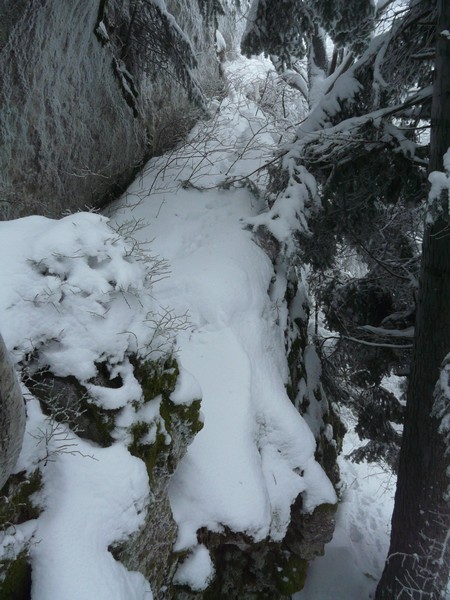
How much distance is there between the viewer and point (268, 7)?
16.0ft

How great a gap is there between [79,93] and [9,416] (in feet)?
15.7

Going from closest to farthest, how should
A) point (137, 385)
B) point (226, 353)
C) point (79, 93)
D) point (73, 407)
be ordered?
point (73, 407) < point (137, 385) < point (226, 353) < point (79, 93)

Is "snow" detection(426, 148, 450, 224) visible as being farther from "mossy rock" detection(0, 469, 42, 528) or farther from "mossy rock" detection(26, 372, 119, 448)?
"mossy rock" detection(0, 469, 42, 528)

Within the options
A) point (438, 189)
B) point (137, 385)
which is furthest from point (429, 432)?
point (137, 385)

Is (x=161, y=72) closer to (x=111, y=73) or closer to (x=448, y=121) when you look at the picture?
(x=111, y=73)

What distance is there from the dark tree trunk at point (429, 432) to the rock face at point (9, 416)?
3549 millimetres

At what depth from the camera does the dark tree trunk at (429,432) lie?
3945 mm

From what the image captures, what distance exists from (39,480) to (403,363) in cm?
478

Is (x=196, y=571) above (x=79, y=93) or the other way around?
the other way around

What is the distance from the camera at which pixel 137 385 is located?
303 cm

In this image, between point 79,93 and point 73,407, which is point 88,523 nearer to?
point 73,407

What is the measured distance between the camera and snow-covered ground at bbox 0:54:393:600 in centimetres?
240

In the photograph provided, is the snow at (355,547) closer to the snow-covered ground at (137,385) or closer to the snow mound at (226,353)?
the snow-covered ground at (137,385)

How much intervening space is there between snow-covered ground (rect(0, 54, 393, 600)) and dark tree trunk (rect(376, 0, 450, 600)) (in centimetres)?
95
